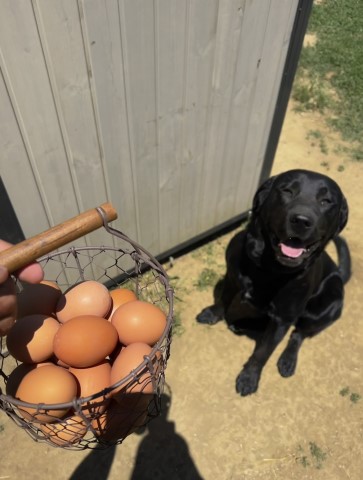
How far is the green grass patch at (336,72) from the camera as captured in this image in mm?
5070

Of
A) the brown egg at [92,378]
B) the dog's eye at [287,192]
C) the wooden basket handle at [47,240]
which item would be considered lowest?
the brown egg at [92,378]

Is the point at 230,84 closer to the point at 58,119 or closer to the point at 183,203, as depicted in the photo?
the point at 183,203

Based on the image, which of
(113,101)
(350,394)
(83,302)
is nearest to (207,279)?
(350,394)

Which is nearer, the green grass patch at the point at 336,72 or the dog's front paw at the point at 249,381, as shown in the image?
the dog's front paw at the point at 249,381

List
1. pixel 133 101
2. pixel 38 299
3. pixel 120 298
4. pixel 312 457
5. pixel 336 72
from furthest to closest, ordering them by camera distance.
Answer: pixel 336 72
pixel 312 457
pixel 133 101
pixel 120 298
pixel 38 299

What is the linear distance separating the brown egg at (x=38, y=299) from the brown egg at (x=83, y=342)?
15 cm

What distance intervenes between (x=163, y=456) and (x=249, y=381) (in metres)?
0.75

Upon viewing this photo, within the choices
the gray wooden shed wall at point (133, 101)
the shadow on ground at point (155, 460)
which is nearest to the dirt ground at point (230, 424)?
the shadow on ground at point (155, 460)

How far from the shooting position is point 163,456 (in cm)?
246

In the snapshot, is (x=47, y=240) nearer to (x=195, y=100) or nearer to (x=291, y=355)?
(x=195, y=100)

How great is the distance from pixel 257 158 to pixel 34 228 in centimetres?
189

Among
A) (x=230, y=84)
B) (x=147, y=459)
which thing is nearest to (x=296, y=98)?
(x=230, y=84)

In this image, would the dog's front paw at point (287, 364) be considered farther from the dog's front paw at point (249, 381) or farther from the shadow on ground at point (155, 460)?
the shadow on ground at point (155, 460)

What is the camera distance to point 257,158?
325 cm
